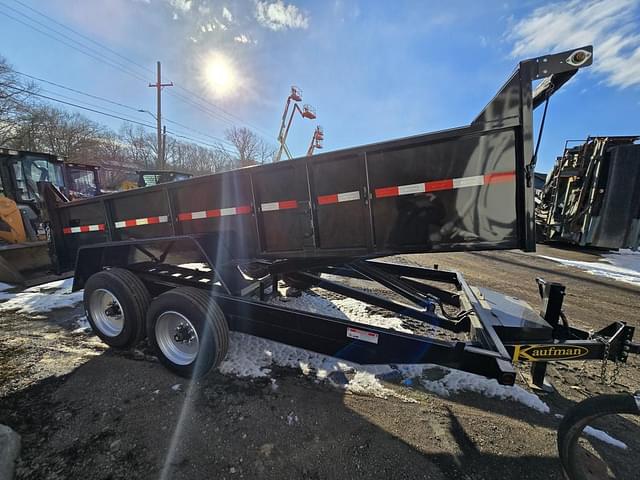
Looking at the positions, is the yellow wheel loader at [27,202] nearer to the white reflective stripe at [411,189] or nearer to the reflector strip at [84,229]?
the reflector strip at [84,229]

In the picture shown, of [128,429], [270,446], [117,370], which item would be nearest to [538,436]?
[270,446]

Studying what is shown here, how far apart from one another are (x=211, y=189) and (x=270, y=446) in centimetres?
233

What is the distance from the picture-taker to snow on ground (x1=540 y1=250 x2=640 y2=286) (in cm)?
607

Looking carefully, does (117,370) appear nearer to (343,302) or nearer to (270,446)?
(270,446)

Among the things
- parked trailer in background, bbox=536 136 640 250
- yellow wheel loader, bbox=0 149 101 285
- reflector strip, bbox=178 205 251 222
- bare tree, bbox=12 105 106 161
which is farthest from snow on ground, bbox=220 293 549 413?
bare tree, bbox=12 105 106 161

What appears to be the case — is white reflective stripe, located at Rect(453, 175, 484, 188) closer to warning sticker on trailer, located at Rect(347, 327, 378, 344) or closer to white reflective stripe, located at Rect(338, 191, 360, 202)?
white reflective stripe, located at Rect(338, 191, 360, 202)

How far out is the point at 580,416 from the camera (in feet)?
5.11

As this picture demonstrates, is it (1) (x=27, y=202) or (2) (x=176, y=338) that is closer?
(2) (x=176, y=338)

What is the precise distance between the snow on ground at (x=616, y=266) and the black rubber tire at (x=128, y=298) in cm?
885

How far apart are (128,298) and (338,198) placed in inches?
102

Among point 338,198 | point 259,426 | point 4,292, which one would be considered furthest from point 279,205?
point 4,292

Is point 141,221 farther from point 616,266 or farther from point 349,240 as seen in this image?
point 616,266

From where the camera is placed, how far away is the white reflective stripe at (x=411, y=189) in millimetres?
2073

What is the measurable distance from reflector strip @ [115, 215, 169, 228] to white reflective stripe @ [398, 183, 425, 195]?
258 centimetres
